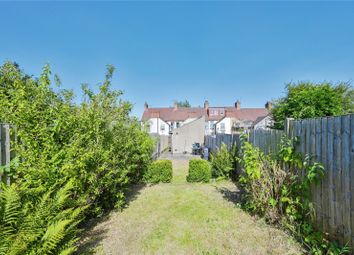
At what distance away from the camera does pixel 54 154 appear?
3248 millimetres

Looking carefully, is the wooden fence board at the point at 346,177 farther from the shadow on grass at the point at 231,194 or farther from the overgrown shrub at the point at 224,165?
the overgrown shrub at the point at 224,165

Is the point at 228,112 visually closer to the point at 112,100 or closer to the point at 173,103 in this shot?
the point at 173,103

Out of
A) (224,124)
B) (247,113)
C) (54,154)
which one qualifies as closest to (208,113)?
(224,124)

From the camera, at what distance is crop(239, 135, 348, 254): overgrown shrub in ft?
10.8

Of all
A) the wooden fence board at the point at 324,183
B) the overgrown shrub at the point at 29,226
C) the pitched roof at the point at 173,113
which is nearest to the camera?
the overgrown shrub at the point at 29,226

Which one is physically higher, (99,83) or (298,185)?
(99,83)

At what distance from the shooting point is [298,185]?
3.80m

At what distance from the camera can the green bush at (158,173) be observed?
308 inches

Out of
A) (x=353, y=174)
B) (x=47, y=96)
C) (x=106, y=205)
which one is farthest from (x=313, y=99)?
(x=47, y=96)

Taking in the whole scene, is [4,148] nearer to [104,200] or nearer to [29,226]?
[29,226]

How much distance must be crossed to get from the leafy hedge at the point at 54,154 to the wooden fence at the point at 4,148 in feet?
0.38

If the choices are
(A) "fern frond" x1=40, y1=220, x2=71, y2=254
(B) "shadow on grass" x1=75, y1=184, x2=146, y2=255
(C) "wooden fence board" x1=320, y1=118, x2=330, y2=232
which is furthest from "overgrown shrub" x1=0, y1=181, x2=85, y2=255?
(C) "wooden fence board" x1=320, y1=118, x2=330, y2=232

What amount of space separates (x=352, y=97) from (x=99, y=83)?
15.9 metres

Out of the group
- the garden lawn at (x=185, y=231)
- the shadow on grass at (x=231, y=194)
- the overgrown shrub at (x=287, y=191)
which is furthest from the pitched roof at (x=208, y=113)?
the overgrown shrub at (x=287, y=191)
